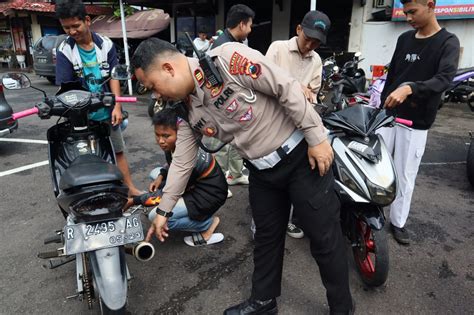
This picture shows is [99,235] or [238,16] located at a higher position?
[238,16]

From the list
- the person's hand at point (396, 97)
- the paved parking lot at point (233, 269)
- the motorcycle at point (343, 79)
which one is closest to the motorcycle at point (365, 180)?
the person's hand at point (396, 97)

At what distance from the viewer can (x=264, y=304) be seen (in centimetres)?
207

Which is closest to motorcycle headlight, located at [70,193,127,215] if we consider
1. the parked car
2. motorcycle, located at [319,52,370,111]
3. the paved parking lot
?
the paved parking lot

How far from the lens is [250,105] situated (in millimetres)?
1589

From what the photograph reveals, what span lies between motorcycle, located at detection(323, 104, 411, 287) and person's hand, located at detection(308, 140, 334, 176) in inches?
23.4

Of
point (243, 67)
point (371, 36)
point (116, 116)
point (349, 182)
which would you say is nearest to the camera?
point (243, 67)

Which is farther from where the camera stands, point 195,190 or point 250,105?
point 195,190

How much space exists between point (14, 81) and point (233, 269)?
1.91m

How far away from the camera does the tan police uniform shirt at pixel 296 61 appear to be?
293 centimetres

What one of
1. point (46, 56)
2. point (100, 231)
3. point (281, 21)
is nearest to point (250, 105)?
point (100, 231)

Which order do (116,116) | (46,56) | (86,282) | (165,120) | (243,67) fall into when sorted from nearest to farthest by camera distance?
(243,67)
(86,282)
(165,120)
(116,116)
(46,56)

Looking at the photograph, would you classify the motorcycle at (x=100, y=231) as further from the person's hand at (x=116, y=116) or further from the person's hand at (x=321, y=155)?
the person's hand at (x=116, y=116)

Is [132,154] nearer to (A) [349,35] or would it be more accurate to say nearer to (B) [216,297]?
(B) [216,297]

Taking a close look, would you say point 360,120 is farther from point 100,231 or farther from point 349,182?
point 100,231
